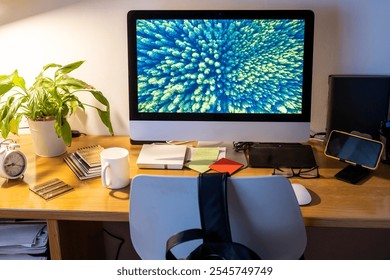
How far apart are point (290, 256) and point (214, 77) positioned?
62cm

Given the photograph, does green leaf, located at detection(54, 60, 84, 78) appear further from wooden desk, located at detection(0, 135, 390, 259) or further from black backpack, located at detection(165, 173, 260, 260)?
black backpack, located at detection(165, 173, 260, 260)

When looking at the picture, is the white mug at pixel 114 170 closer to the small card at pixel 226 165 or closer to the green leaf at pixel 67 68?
the small card at pixel 226 165

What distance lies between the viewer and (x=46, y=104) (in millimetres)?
1600

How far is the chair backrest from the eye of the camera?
1.09 m

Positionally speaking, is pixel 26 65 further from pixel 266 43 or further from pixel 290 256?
pixel 290 256

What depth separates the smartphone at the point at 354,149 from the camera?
1.46 meters

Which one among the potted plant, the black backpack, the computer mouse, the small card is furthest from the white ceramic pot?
the computer mouse

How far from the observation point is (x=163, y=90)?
60.4 inches

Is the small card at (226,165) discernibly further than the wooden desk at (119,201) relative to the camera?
Yes

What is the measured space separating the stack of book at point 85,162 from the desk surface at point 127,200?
0.02 metres

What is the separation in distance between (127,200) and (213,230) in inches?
14.0

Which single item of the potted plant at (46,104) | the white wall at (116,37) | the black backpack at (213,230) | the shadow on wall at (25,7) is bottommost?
the black backpack at (213,230)

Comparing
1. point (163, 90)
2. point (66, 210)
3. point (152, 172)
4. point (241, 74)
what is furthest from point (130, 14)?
point (66, 210)

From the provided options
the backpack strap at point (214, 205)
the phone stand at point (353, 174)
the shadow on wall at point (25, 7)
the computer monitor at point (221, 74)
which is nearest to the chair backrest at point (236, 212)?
the backpack strap at point (214, 205)
